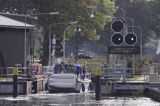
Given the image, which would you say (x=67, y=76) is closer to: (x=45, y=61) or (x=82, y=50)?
(x=45, y=61)

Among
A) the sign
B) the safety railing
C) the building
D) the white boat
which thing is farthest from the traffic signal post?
the building

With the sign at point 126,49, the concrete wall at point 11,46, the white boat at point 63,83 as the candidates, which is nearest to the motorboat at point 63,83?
the white boat at point 63,83

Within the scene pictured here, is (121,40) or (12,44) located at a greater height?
(12,44)

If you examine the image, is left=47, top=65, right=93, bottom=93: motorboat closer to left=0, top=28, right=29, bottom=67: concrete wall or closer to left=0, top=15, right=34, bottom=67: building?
left=0, top=15, right=34, bottom=67: building

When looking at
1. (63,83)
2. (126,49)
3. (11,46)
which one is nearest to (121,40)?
(126,49)

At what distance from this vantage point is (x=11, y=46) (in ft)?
195

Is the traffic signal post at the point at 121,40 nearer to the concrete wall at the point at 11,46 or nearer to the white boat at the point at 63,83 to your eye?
the white boat at the point at 63,83

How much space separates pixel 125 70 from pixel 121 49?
428 centimetres

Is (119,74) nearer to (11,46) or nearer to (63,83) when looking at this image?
(63,83)

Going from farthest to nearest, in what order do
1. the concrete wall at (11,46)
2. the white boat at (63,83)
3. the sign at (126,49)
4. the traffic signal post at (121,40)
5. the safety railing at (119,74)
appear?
the concrete wall at (11,46), the white boat at (63,83), the safety railing at (119,74), the sign at (126,49), the traffic signal post at (121,40)

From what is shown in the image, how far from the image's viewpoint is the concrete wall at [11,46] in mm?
58438

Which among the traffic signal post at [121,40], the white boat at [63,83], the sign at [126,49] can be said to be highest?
the traffic signal post at [121,40]

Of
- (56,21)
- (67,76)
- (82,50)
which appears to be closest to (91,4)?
(56,21)

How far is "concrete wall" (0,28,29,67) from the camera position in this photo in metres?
58.4
